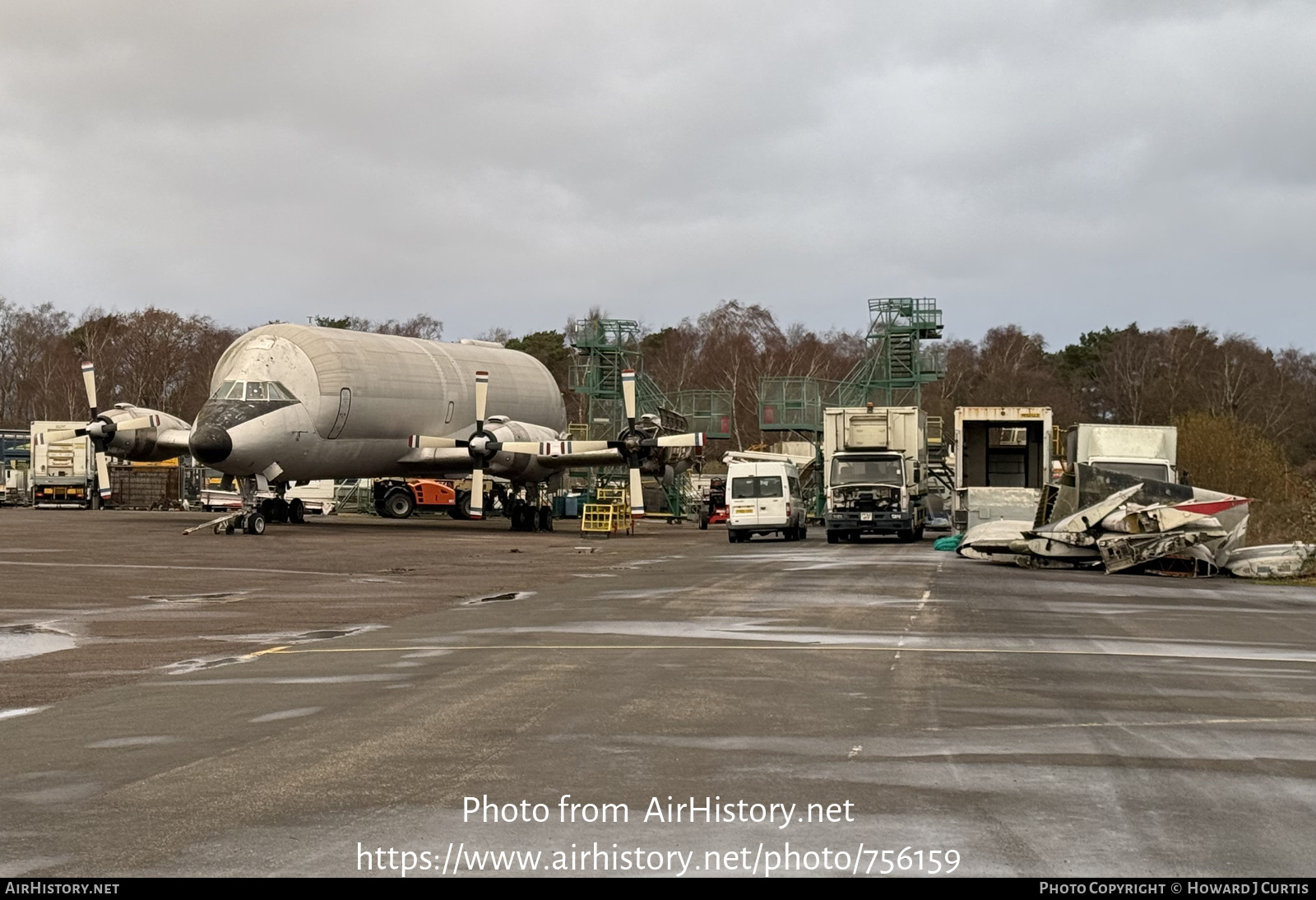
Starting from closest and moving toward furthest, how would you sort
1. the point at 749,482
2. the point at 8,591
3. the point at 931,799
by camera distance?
the point at 931,799, the point at 8,591, the point at 749,482

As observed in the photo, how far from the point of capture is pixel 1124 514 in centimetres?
2766

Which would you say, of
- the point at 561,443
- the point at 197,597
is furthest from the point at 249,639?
the point at 561,443

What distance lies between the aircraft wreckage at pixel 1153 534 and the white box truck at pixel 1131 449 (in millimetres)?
4733

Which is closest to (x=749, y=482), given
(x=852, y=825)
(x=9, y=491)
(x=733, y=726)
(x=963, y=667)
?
(x=963, y=667)

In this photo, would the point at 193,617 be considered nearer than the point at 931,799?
No

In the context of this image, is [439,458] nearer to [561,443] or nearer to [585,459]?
[561,443]

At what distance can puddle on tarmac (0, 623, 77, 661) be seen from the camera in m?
14.1

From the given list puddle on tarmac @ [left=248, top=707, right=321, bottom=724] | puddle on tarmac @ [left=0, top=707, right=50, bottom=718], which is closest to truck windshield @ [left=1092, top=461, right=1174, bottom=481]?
puddle on tarmac @ [left=248, top=707, right=321, bottom=724]

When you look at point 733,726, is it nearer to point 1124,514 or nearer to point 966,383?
point 1124,514

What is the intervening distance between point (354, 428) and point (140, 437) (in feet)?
25.7

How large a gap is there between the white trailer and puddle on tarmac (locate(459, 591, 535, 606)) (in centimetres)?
1829

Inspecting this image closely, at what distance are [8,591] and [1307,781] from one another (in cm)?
1935

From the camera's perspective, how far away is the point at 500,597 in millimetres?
21062

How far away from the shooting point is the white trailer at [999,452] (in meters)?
38.0
